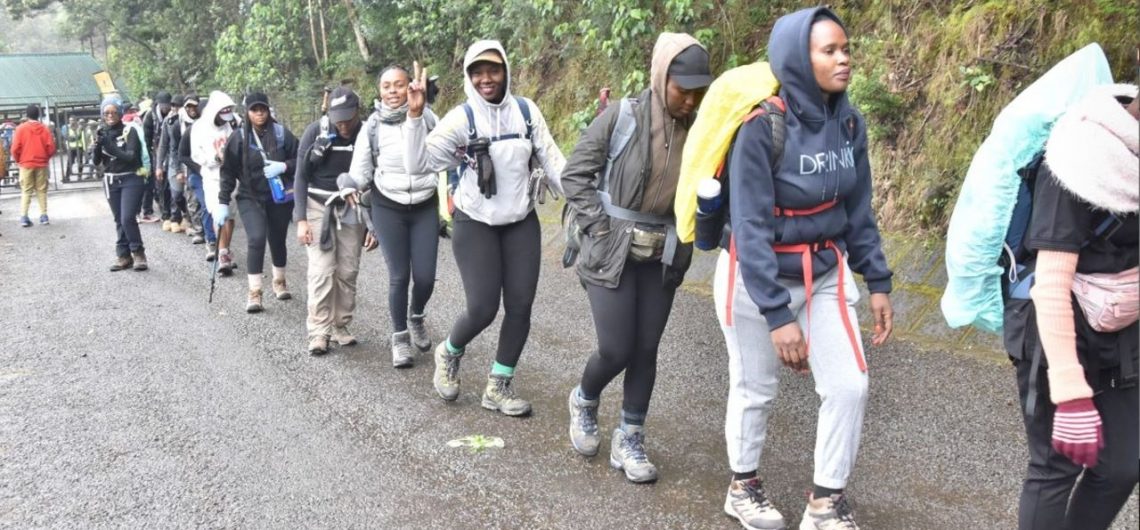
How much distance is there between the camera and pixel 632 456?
4.37 meters

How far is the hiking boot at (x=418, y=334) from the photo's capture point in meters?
6.74

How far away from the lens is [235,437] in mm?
5215

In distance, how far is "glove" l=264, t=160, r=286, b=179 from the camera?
26.4ft

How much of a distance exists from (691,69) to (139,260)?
358 inches

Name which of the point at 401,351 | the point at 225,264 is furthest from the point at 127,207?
the point at 401,351

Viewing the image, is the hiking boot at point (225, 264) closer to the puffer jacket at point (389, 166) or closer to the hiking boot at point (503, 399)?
the puffer jacket at point (389, 166)

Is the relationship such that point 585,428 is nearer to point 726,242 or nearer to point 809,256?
point 726,242

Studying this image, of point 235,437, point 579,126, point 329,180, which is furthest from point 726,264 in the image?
point 579,126

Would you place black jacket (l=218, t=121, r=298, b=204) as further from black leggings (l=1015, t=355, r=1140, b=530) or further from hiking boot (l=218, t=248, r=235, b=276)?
black leggings (l=1015, t=355, r=1140, b=530)

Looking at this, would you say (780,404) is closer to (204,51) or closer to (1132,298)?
(1132,298)

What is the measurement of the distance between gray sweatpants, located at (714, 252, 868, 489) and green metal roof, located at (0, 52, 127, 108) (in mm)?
29840

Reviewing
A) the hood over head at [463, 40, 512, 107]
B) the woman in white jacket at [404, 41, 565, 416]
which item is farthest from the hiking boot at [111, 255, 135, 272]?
the hood over head at [463, 40, 512, 107]

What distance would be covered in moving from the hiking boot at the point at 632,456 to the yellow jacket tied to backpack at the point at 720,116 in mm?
1340

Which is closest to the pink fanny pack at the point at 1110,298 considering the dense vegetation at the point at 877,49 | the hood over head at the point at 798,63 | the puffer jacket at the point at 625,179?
the hood over head at the point at 798,63
